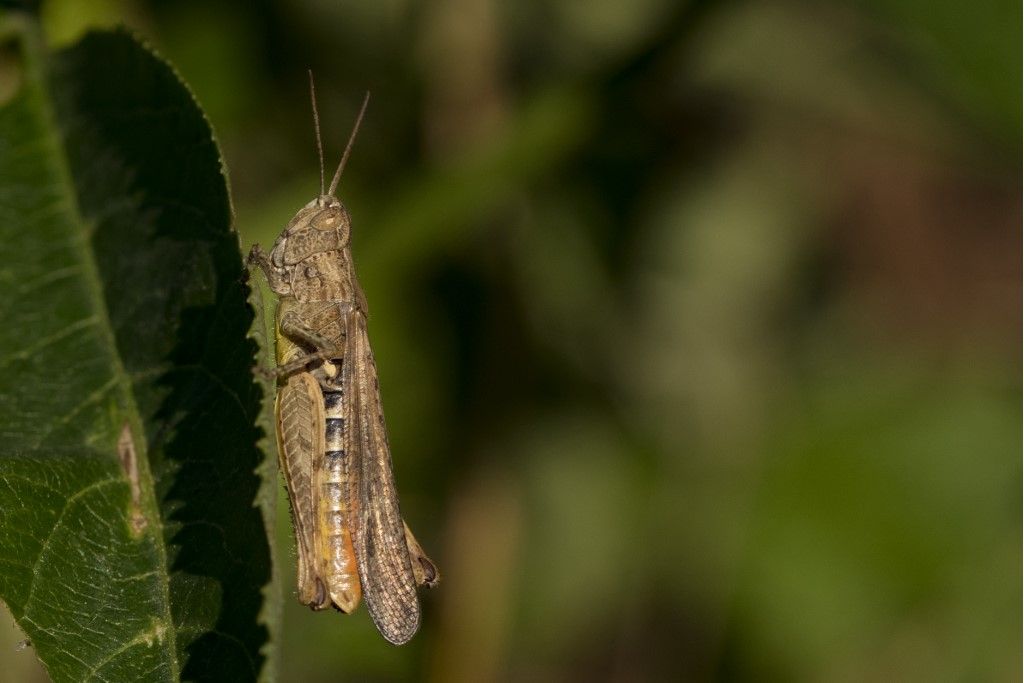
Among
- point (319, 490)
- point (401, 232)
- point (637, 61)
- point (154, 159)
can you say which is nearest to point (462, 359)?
point (401, 232)

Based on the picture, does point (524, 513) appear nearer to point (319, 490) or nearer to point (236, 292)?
point (319, 490)

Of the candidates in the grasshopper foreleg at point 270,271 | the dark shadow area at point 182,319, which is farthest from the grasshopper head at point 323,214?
the dark shadow area at point 182,319

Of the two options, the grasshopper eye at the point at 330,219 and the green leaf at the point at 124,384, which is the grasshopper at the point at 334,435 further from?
the green leaf at the point at 124,384

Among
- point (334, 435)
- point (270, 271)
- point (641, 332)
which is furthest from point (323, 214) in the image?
point (641, 332)

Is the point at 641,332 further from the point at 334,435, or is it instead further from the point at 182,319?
the point at 182,319

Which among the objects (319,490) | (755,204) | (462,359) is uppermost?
(755,204)

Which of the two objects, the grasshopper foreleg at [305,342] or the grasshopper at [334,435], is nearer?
the grasshopper at [334,435]
